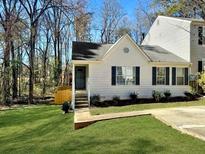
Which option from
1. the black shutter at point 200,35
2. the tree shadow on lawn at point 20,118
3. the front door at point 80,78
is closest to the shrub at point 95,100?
the tree shadow on lawn at point 20,118

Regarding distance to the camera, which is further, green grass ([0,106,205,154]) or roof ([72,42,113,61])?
roof ([72,42,113,61])

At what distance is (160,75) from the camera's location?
890 inches

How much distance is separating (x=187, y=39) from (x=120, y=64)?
7.81 m

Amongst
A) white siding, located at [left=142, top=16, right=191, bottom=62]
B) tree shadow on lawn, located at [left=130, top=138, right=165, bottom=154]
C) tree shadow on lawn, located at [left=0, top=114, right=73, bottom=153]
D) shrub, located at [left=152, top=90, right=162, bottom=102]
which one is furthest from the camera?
white siding, located at [left=142, top=16, right=191, bottom=62]

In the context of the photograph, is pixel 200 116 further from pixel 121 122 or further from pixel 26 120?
pixel 26 120

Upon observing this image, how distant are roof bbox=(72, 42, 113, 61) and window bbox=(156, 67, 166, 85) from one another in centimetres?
392

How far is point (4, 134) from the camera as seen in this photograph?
13211 mm

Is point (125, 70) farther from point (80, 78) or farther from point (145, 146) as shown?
point (145, 146)

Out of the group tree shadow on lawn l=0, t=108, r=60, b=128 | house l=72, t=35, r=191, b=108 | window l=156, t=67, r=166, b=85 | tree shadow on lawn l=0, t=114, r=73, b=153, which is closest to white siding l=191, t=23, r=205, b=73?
house l=72, t=35, r=191, b=108

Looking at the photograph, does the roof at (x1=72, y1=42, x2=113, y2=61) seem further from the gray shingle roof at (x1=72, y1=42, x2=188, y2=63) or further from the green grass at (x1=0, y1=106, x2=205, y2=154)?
the green grass at (x1=0, y1=106, x2=205, y2=154)

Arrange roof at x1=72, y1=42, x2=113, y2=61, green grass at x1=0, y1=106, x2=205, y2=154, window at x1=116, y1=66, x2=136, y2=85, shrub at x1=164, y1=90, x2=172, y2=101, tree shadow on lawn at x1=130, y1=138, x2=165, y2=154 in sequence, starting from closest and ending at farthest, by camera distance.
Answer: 1. tree shadow on lawn at x1=130, y1=138, x2=165, y2=154
2. green grass at x1=0, y1=106, x2=205, y2=154
3. roof at x1=72, y1=42, x2=113, y2=61
4. window at x1=116, y1=66, x2=136, y2=85
5. shrub at x1=164, y1=90, x2=172, y2=101

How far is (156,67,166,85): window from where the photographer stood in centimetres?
2244

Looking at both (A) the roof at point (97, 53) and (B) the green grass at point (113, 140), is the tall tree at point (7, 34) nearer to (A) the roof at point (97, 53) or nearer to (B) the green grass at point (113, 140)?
(A) the roof at point (97, 53)

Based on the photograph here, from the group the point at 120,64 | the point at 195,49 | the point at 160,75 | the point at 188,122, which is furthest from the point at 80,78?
the point at 188,122
